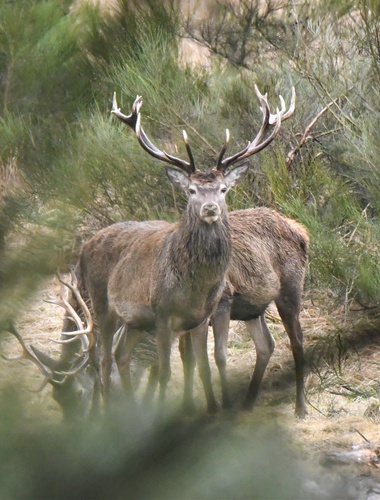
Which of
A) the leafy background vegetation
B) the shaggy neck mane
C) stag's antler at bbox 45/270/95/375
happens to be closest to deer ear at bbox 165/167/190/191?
the shaggy neck mane

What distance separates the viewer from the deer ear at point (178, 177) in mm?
6430

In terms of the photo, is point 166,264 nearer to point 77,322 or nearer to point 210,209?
point 210,209

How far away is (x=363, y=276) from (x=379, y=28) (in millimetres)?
1946

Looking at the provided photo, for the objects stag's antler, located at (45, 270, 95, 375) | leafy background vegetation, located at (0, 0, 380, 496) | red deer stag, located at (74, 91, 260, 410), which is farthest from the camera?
leafy background vegetation, located at (0, 0, 380, 496)

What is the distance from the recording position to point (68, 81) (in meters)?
1.16

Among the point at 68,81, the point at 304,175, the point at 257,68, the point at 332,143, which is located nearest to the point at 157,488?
the point at 68,81

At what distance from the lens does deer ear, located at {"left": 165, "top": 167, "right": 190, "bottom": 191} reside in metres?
6.43

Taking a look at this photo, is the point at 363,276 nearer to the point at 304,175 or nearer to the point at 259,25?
the point at 304,175

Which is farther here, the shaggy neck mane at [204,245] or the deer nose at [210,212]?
the shaggy neck mane at [204,245]

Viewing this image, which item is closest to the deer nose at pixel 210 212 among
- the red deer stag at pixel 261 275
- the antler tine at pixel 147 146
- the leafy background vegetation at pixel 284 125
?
the antler tine at pixel 147 146

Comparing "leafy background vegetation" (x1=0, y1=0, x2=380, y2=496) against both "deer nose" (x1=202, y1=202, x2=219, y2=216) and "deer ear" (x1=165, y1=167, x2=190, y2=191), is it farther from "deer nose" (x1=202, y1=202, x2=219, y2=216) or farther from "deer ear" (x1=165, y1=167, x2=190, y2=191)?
"deer nose" (x1=202, y1=202, x2=219, y2=216)

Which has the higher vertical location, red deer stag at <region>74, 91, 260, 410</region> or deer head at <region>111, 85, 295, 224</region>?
deer head at <region>111, 85, 295, 224</region>

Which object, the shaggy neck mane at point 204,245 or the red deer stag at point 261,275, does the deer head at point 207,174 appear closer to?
the shaggy neck mane at point 204,245

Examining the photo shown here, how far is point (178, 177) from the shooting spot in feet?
21.2
